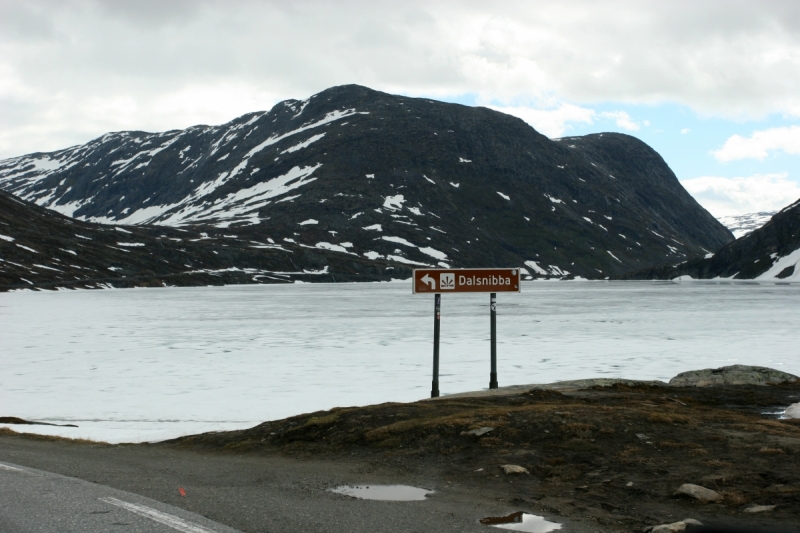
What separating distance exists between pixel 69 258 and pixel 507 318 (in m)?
121

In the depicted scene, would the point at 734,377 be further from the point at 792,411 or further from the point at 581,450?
the point at 581,450

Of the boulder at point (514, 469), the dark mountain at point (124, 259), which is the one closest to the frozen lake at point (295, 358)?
the boulder at point (514, 469)

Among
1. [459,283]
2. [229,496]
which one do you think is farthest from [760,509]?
[459,283]

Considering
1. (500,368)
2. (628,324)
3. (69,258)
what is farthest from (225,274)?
(500,368)

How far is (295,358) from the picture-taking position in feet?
108

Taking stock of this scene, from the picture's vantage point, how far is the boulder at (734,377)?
21.6 meters

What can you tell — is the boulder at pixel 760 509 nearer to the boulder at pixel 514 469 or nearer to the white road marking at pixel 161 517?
the boulder at pixel 514 469

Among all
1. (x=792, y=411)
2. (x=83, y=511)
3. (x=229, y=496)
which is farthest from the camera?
(x=792, y=411)

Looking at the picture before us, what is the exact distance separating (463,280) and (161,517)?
14681 mm

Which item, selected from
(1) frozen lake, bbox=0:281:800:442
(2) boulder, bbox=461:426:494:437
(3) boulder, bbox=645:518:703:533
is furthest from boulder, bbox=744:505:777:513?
(1) frozen lake, bbox=0:281:800:442

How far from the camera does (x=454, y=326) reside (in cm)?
5150

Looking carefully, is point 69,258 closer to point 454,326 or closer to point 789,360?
point 454,326

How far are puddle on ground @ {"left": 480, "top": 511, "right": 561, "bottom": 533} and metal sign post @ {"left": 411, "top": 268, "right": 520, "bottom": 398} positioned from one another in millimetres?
11792

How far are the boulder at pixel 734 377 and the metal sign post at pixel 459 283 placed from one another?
17.9ft
